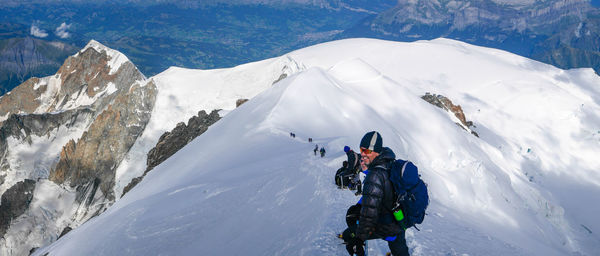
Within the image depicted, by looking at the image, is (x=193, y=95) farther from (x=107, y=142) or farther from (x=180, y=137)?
(x=180, y=137)

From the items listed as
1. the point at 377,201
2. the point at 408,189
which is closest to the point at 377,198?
the point at 377,201

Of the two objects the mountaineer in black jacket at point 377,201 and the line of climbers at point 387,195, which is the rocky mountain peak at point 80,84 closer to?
the mountaineer in black jacket at point 377,201

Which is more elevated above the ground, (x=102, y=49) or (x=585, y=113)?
(x=102, y=49)

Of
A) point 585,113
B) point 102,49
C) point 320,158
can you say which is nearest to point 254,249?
point 320,158

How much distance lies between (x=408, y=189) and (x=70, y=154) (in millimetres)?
112268

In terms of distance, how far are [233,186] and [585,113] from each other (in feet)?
343

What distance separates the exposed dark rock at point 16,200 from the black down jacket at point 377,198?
117 metres

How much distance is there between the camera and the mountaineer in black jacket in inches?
249

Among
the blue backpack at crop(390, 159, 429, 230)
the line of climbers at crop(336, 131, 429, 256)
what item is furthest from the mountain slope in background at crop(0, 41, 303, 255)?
the blue backpack at crop(390, 159, 429, 230)

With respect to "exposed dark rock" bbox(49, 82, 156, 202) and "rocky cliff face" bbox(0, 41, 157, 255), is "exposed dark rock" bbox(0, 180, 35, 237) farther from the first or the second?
"exposed dark rock" bbox(49, 82, 156, 202)

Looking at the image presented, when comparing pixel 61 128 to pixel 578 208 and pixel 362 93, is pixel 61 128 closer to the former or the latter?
pixel 362 93

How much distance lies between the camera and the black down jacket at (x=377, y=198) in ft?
20.7

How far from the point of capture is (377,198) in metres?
6.32

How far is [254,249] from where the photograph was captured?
9516mm
